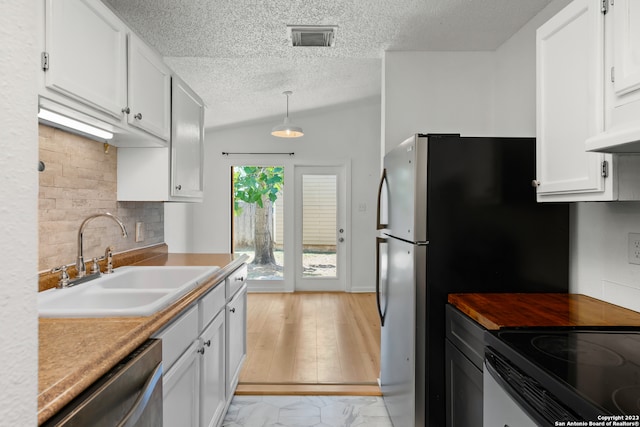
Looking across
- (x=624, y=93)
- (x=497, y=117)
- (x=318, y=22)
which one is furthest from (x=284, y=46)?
(x=624, y=93)

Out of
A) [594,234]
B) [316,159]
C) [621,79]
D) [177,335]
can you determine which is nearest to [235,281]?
[177,335]

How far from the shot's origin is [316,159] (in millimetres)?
5488

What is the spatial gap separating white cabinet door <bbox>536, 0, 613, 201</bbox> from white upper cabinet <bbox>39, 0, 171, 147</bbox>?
1.83 m

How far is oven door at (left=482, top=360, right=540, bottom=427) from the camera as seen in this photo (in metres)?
0.97

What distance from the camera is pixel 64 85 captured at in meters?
1.25

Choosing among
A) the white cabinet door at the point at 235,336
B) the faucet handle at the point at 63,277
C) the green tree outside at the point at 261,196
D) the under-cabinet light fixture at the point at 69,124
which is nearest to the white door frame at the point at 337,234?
the green tree outside at the point at 261,196

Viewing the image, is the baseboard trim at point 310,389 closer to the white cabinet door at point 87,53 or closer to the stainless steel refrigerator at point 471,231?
the stainless steel refrigerator at point 471,231

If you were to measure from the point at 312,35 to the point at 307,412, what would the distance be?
247 cm

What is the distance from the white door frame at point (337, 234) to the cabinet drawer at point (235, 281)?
2.78 m

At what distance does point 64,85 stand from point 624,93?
183 centimetres

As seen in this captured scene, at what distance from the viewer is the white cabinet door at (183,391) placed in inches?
51.0

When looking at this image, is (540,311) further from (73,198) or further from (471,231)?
(73,198)

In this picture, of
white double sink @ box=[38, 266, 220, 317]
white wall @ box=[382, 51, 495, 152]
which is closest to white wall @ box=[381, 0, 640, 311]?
white wall @ box=[382, 51, 495, 152]

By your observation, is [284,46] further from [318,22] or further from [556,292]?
[556,292]
